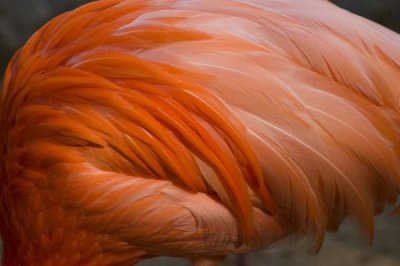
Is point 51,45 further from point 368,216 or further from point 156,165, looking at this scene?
point 368,216

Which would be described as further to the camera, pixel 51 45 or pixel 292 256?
pixel 292 256

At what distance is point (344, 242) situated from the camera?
2.59m

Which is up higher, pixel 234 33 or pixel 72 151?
pixel 234 33

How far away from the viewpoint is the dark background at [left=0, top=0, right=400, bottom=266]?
8.30ft

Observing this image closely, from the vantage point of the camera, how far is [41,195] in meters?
1.64

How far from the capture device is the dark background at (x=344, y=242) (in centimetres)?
253

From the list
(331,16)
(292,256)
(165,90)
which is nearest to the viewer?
(165,90)

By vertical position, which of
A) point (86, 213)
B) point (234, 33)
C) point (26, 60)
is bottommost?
point (86, 213)

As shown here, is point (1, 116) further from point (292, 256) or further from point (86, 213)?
point (292, 256)

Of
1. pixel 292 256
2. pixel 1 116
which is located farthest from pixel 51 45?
pixel 292 256

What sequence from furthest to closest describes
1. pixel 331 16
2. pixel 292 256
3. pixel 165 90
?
pixel 292 256 < pixel 331 16 < pixel 165 90

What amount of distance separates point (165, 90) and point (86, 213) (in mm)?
318

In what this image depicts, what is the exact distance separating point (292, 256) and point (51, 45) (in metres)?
1.22

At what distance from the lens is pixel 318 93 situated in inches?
61.2
